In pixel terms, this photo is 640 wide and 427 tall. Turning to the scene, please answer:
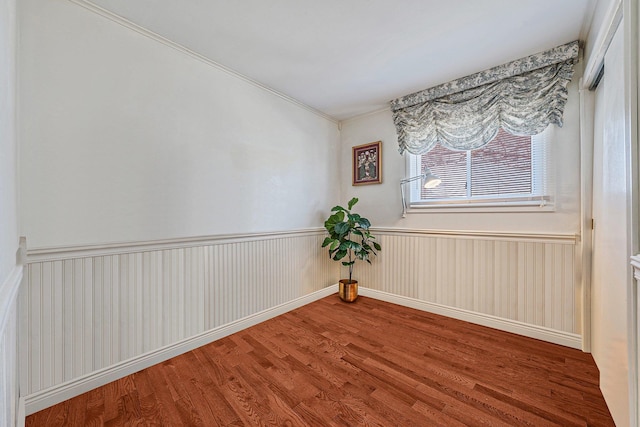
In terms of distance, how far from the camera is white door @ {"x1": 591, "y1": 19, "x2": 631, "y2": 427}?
1.21m

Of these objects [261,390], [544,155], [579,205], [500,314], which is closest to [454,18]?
[544,155]

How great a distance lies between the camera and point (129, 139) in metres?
1.80

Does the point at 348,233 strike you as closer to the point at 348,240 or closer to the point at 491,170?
the point at 348,240

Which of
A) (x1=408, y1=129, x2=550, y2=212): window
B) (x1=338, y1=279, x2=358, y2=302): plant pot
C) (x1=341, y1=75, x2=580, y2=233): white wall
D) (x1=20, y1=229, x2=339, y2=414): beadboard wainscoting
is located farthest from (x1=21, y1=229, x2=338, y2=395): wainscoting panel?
(x1=408, y1=129, x2=550, y2=212): window

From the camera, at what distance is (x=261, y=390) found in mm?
1628

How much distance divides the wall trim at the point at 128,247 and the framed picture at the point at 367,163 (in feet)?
4.80


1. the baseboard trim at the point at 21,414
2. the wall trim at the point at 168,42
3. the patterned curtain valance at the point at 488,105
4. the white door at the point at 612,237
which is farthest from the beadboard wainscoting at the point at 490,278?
the baseboard trim at the point at 21,414

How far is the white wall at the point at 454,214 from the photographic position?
2127 mm

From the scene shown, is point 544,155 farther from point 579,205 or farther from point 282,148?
point 282,148

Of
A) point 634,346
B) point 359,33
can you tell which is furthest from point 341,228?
point 634,346

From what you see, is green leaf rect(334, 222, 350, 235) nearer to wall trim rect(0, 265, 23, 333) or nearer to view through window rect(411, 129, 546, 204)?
view through window rect(411, 129, 546, 204)

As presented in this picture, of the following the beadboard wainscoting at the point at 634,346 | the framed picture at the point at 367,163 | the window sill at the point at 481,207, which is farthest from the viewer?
the framed picture at the point at 367,163

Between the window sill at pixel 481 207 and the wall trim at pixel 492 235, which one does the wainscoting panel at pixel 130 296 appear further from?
the window sill at pixel 481 207

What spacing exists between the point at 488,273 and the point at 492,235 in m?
0.37
